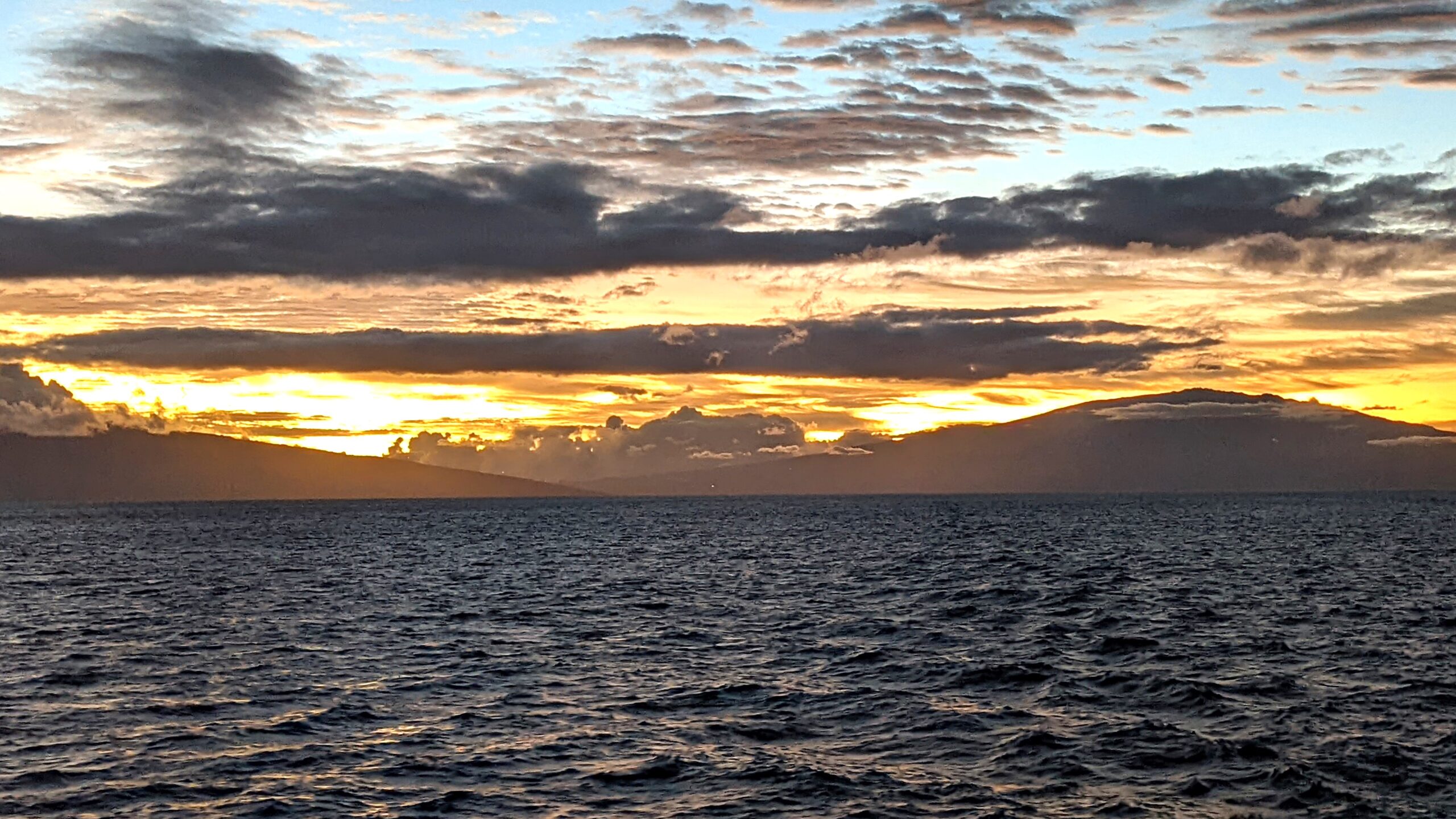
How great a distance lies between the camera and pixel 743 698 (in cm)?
4044

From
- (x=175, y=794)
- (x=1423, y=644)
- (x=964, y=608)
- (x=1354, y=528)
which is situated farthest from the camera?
(x=1354, y=528)

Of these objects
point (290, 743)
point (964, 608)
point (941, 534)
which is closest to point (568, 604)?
point (964, 608)

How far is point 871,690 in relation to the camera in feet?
137

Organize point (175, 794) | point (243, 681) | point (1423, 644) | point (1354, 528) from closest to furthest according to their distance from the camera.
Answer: point (175, 794) < point (243, 681) < point (1423, 644) < point (1354, 528)

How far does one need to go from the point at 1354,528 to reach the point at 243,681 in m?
164

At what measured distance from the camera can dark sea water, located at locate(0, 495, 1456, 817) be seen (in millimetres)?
29234

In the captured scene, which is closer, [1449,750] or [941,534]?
[1449,750]

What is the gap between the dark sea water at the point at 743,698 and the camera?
29234 mm

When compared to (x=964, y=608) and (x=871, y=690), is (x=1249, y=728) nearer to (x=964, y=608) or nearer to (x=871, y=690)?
(x=871, y=690)

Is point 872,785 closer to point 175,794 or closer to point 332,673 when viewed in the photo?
point 175,794

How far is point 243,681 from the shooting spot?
44.9 metres

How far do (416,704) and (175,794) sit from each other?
432 inches

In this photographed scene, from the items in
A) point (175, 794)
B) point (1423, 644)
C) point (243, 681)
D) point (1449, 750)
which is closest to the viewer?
point (175, 794)

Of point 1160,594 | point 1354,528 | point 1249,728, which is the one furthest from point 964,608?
point 1354,528
